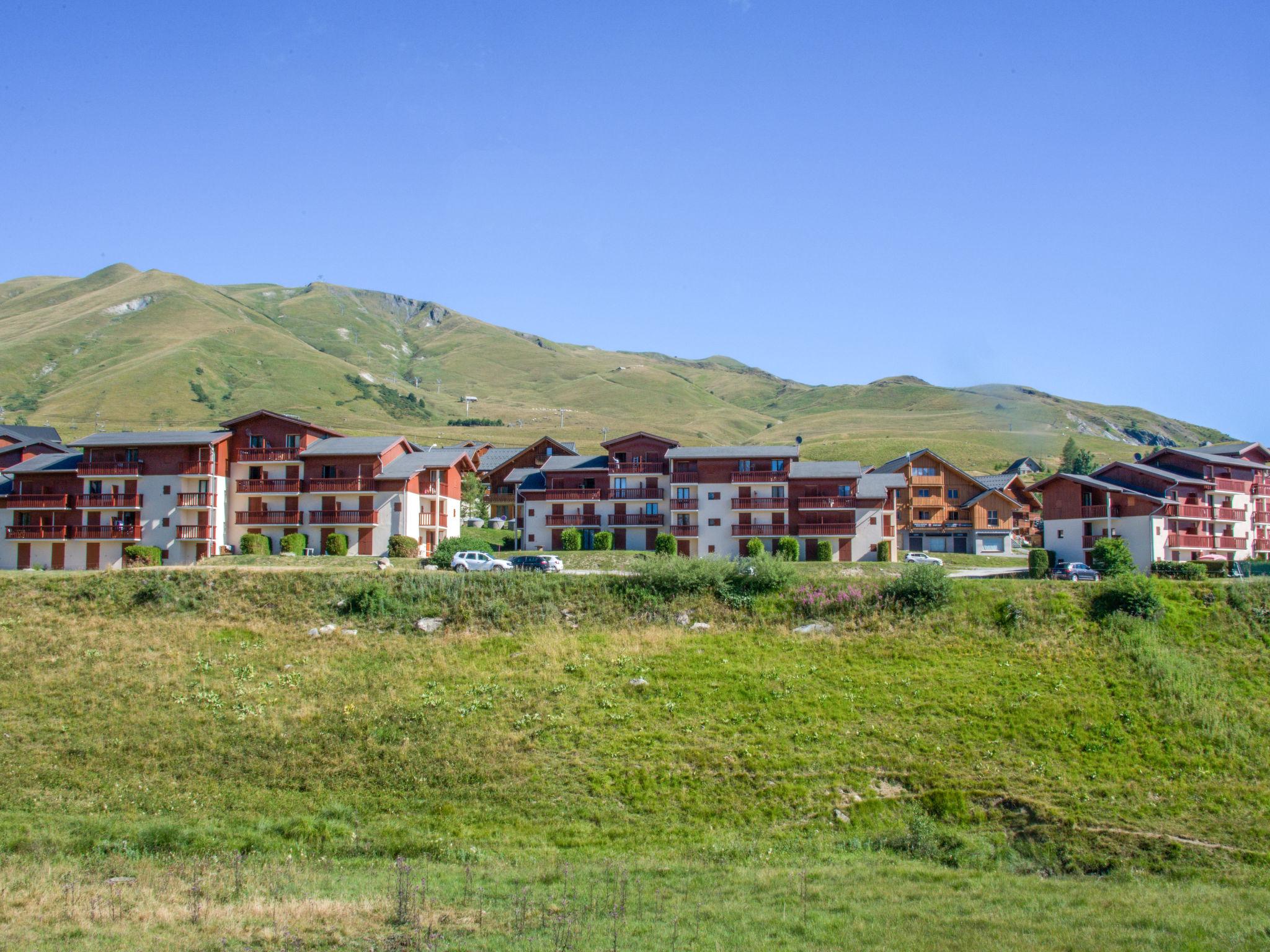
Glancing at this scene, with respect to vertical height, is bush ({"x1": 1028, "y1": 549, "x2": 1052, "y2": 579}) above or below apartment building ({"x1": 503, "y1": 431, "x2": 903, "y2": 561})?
below

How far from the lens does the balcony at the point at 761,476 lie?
73.4 meters

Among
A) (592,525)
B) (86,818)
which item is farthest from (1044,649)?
(592,525)

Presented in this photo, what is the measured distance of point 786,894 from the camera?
20.8 metres

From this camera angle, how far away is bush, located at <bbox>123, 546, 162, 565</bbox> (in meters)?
62.2

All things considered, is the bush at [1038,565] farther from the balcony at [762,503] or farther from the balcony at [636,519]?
the balcony at [636,519]

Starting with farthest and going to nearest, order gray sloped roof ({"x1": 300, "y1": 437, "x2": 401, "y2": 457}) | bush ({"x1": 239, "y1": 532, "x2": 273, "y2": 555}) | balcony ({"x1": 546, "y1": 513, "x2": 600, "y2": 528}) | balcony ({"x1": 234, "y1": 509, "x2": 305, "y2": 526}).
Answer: balcony ({"x1": 546, "y1": 513, "x2": 600, "y2": 528})
gray sloped roof ({"x1": 300, "y1": 437, "x2": 401, "y2": 457})
balcony ({"x1": 234, "y1": 509, "x2": 305, "y2": 526})
bush ({"x1": 239, "y1": 532, "x2": 273, "y2": 555})

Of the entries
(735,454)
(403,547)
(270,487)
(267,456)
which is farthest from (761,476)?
(267,456)

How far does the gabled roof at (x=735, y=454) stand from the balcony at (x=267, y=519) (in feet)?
94.3

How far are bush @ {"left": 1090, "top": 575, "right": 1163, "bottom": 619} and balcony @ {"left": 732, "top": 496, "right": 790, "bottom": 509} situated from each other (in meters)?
32.3

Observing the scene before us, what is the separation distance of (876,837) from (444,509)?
54283 mm

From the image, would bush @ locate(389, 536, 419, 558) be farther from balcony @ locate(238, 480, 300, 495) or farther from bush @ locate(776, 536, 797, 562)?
bush @ locate(776, 536, 797, 562)

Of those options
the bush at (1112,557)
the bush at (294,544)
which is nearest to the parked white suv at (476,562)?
the bush at (294,544)

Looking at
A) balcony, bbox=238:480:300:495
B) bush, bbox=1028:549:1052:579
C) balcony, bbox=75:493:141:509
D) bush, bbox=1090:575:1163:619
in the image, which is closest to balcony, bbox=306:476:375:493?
balcony, bbox=238:480:300:495

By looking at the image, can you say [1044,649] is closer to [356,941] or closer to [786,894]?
[786,894]
